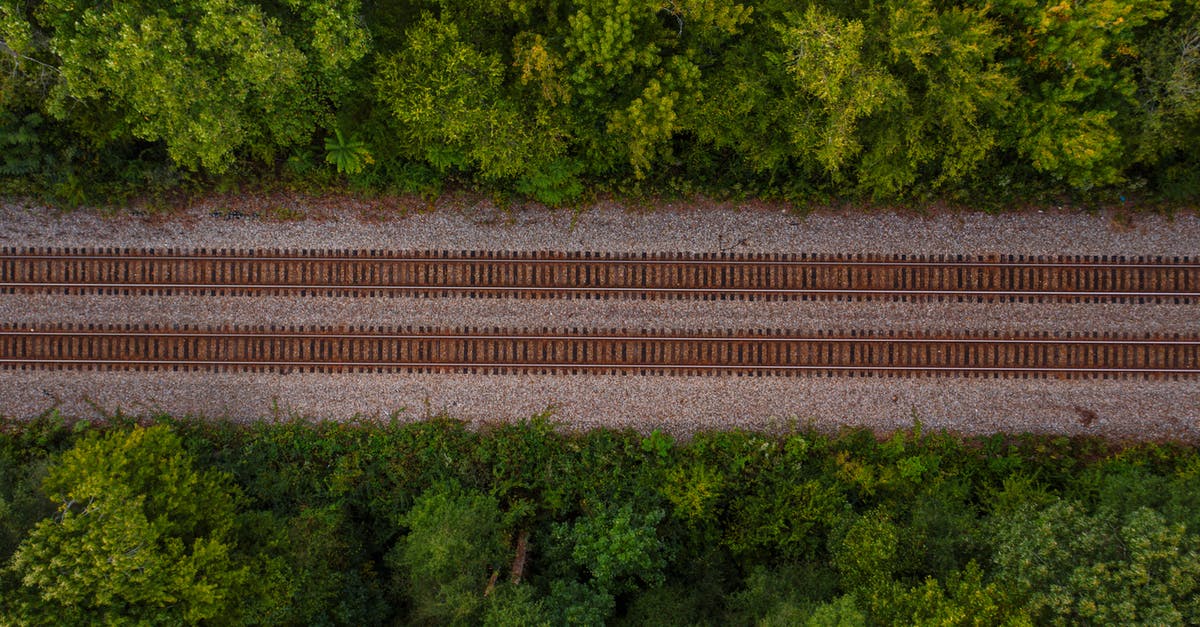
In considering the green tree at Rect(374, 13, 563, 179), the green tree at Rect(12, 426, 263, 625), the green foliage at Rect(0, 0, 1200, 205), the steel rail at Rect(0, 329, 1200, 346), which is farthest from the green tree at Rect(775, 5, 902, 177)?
the green tree at Rect(12, 426, 263, 625)

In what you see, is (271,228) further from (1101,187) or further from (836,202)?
(1101,187)

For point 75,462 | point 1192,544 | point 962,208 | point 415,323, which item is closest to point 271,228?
point 415,323

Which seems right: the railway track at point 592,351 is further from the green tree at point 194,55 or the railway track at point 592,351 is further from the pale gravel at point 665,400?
the green tree at point 194,55

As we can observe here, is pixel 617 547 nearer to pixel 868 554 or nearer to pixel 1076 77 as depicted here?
pixel 868 554

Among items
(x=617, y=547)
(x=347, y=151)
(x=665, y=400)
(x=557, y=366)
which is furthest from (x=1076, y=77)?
(x=347, y=151)

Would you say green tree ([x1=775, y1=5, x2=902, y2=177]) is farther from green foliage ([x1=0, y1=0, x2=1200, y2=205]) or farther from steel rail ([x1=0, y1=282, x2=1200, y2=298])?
steel rail ([x1=0, y1=282, x2=1200, y2=298])
